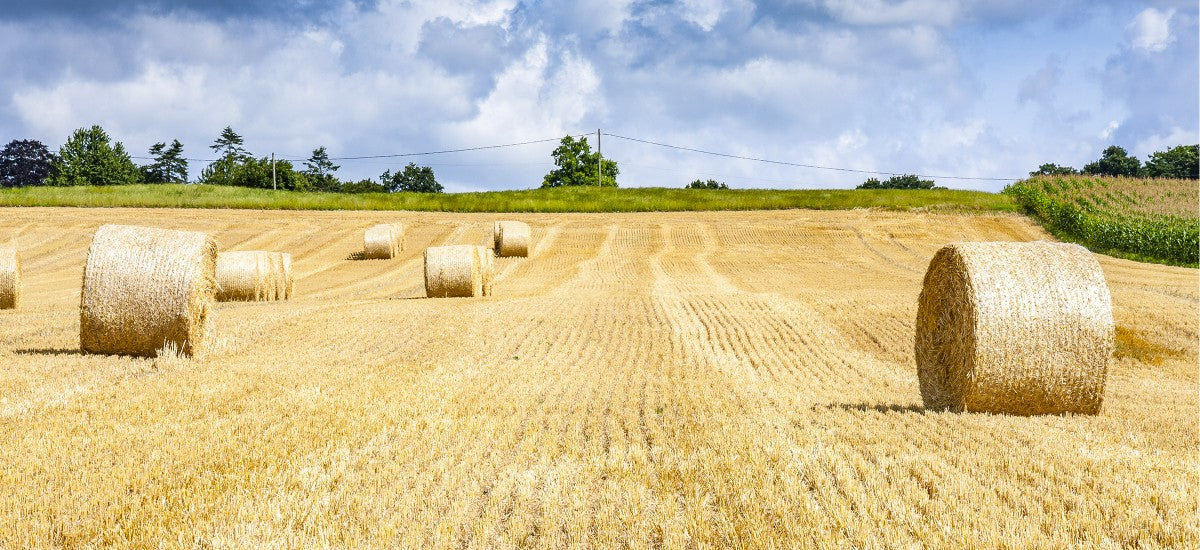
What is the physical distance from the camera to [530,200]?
52562 millimetres

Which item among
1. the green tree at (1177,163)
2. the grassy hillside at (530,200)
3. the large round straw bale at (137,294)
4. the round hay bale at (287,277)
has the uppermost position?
the green tree at (1177,163)

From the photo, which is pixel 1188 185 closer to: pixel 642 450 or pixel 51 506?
pixel 642 450

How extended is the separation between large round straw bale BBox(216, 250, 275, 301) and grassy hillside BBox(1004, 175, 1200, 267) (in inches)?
1424

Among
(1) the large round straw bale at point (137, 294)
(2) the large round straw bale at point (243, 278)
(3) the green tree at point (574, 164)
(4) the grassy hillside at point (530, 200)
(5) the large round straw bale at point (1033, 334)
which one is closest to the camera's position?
(5) the large round straw bale at point (1033, 334)

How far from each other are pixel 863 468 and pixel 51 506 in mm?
5151

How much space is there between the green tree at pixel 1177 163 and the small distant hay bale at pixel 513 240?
4051 inches

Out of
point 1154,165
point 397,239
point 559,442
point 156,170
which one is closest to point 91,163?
point 156,170

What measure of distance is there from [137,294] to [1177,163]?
424ft

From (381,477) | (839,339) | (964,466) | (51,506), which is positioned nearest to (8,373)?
(51,506)

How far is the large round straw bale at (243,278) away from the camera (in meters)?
18.9

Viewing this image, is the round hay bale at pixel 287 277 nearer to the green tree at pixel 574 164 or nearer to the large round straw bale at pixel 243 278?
the large round straw bale at pixel 243 278

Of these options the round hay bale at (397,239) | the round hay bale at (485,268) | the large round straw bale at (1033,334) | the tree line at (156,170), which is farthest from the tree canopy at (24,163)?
the large round straw bale at (1033,334)

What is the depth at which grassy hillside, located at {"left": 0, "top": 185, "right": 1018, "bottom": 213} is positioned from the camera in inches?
1909

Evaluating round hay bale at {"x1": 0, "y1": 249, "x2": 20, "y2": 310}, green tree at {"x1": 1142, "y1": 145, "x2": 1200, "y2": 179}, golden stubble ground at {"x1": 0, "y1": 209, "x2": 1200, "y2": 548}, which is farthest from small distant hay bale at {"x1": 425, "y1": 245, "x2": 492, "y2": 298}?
green tree at {"x1": 1142, "y1": 145, "x2": 1200, "y2": 179}
